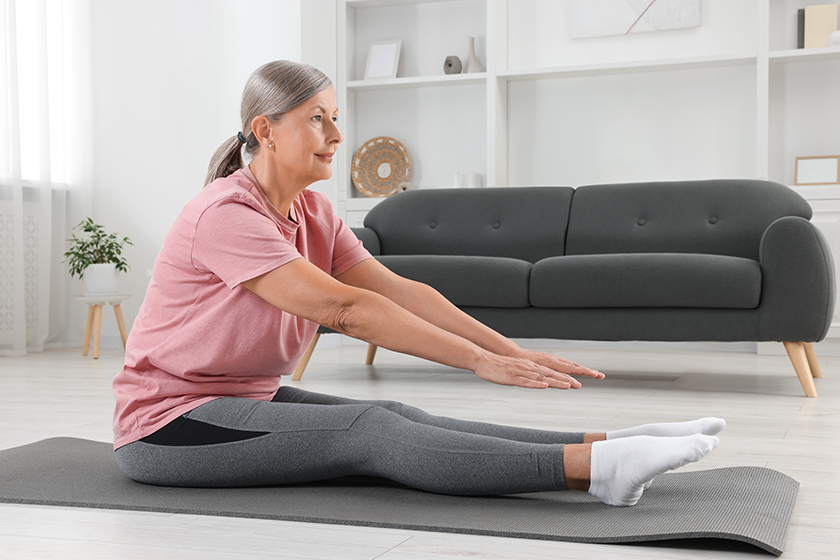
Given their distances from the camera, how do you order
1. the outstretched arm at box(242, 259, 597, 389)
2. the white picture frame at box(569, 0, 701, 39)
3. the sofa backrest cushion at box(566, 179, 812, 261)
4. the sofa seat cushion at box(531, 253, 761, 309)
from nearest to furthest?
the outstretched arm at box(242, 259, 597, 389), the sofa seat cushion at box(531, 253, 761, 309), the sofa backrest cushion at box(566, 179, 812, 261), the white picture frame at box(569, 0, 701, 39)

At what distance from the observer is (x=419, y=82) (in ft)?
16.9

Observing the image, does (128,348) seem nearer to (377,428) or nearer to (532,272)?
(377,428)

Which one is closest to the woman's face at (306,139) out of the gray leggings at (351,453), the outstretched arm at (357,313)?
the outstretched arm at (357,313)

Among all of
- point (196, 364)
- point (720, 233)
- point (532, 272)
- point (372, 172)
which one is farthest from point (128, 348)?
point (372, 172)

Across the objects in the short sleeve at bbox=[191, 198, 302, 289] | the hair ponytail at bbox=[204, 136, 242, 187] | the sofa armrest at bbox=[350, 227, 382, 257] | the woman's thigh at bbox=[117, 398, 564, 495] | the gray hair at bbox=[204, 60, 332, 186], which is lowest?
the woman's thigh at bbox=[117, 398, 564, 495]

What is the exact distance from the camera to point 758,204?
337cm

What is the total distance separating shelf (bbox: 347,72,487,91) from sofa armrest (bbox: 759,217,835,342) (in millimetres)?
2571

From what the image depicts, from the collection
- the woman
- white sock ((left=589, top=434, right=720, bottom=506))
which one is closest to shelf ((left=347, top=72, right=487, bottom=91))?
the woman

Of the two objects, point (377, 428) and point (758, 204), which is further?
point (758, 204)

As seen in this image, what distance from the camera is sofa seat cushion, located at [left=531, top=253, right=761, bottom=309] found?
2.83 m

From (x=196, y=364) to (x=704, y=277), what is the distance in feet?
6.47

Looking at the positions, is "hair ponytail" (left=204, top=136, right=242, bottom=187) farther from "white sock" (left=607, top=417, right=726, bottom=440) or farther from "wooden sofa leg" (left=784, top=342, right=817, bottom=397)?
"wooden sofa leg" (left=784, top=342, right=817, bottom=397)

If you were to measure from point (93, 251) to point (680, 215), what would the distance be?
307 centimetres

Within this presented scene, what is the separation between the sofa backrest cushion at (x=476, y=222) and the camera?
3.75 metres
